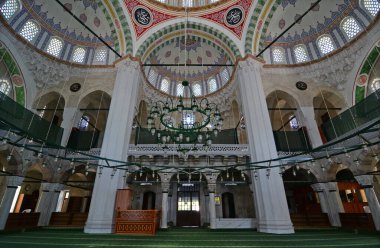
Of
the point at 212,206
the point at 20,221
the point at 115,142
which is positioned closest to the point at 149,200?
the point at 212,206

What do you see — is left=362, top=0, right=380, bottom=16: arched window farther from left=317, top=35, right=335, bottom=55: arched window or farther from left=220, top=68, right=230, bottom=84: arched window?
left=220, top=68, right=230, bottom=84: arched window

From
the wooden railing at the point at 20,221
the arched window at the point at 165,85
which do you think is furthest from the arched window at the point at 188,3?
the wooden railing at the point at 20,221

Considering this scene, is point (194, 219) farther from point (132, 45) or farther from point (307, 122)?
point (132, 45)

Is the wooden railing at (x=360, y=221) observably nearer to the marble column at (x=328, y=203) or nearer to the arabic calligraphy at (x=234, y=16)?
the marble column at (x=328, y=203)

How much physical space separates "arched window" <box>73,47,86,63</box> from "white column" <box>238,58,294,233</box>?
10.0 meters

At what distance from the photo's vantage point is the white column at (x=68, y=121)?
10617 millimetres

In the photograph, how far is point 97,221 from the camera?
7609 millimetres

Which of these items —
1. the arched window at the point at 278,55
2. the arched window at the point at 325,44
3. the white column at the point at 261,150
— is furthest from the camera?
the arched window at the point at 278,55

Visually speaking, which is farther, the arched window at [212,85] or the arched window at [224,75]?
the arched window at [212,85]

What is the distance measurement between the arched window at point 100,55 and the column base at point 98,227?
981cm

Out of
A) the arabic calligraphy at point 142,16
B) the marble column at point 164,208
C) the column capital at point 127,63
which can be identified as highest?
the arabic calligraphy at point 142,16

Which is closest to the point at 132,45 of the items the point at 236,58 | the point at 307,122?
the point at 236,58

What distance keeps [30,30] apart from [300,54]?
15.9 metres

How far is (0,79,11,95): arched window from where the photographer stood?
31.4 feet
